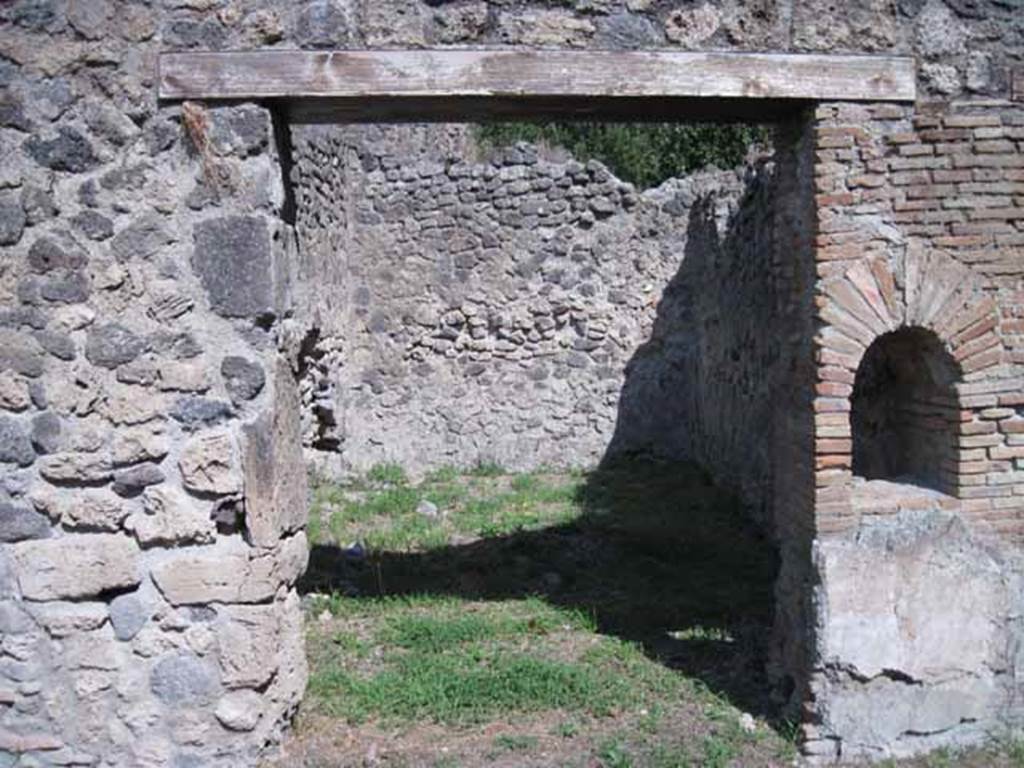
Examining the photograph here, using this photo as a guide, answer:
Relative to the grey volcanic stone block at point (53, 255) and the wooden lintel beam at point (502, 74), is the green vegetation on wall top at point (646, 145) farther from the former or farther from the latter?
the grey volcanic stone block at point (53, 255)

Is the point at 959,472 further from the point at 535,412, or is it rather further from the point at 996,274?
the point at 535,412

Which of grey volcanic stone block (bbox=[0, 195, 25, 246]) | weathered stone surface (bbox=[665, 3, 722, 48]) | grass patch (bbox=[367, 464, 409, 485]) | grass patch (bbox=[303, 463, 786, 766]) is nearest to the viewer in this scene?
grey volcanic stone block (bbox=[0, 195, 25, 246])

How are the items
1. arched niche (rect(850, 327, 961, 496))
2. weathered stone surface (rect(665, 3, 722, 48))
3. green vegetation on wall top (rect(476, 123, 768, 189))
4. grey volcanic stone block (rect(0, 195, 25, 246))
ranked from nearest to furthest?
grey volcanic stone block (rect(0, 195, 25, 246)) < weathered stone surface (rect(665, 3, 722, 48)) < arched niche (rect(850, 327, 961, 496)) < green vegetation on wall top (rect(476, 123, 768, 189))

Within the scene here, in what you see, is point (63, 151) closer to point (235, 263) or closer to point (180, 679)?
point (235, 263)

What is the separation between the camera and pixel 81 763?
12.8 ft

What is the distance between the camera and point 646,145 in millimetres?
19641

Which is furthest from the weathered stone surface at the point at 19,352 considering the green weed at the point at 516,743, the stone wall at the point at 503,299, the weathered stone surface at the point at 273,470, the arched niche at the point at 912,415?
the stone wall at the point at 503,299

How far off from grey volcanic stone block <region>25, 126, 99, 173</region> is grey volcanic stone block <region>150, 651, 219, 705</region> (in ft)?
6.37

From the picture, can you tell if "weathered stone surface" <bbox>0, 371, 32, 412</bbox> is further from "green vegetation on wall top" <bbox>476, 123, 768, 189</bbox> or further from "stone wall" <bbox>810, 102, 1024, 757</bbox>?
"green vegetation on wall top" <bbox>476, 123, 768, 189</bbox>

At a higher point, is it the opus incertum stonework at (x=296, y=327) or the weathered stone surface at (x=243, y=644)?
the opus incertum stonework at (x=296, y=327)

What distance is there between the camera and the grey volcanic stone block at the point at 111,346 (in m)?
3.87

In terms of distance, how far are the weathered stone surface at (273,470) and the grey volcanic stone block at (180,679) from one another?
0.53 meters

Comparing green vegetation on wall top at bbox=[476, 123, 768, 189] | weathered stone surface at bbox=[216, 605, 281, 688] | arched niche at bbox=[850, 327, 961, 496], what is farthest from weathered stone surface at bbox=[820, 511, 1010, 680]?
green vegetation on wall top at bbox=[476, 123, 768, 189]

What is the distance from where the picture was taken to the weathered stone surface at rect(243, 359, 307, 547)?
12.8 ft
